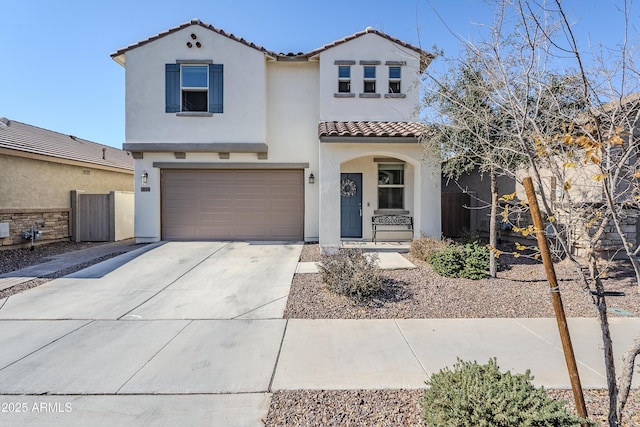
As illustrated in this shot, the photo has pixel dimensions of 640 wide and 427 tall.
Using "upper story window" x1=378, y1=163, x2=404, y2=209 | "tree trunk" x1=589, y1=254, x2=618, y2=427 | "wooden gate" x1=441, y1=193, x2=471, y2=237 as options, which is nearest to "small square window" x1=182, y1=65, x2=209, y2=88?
"upper story window" x1=378, y1=163, x2=404, y2=209

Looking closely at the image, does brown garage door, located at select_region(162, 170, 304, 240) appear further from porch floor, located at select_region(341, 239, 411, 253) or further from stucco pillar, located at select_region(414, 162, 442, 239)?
stucco pillar, located at select_region(414, 162, 442, 239)

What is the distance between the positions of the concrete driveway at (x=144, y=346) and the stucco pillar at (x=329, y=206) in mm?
1885

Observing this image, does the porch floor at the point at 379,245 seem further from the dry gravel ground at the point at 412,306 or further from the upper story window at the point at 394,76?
the upper story window at the point at 394,76

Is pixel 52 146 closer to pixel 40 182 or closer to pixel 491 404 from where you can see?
pixel 40 182

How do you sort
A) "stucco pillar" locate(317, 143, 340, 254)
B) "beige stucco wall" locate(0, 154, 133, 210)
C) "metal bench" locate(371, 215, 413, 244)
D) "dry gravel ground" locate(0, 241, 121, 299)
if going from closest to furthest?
"dry gravel ground" locate(0, 241, 121, 299) → "stucco pillar" locate(317, 143, 340, 254) → "beige stucco wall" locate(0, 154, 133, 210) → "metal bench" locate(371, 215, 413, 244)

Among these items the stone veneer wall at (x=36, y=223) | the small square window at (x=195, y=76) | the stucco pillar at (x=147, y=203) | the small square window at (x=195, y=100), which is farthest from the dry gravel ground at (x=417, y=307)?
the stone veneer wall at (x=36, y=223)

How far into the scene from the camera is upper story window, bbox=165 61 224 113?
11.2 m

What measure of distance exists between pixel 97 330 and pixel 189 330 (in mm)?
1337

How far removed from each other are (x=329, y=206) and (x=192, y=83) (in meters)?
6.72

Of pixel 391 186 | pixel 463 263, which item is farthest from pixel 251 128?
pixel 463 263

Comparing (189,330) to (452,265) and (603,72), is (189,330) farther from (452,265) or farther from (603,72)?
(603,72)

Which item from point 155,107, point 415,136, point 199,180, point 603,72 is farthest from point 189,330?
point 155,107

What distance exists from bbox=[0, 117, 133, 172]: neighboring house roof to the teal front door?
1078 centimetres

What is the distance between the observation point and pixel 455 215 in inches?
528
